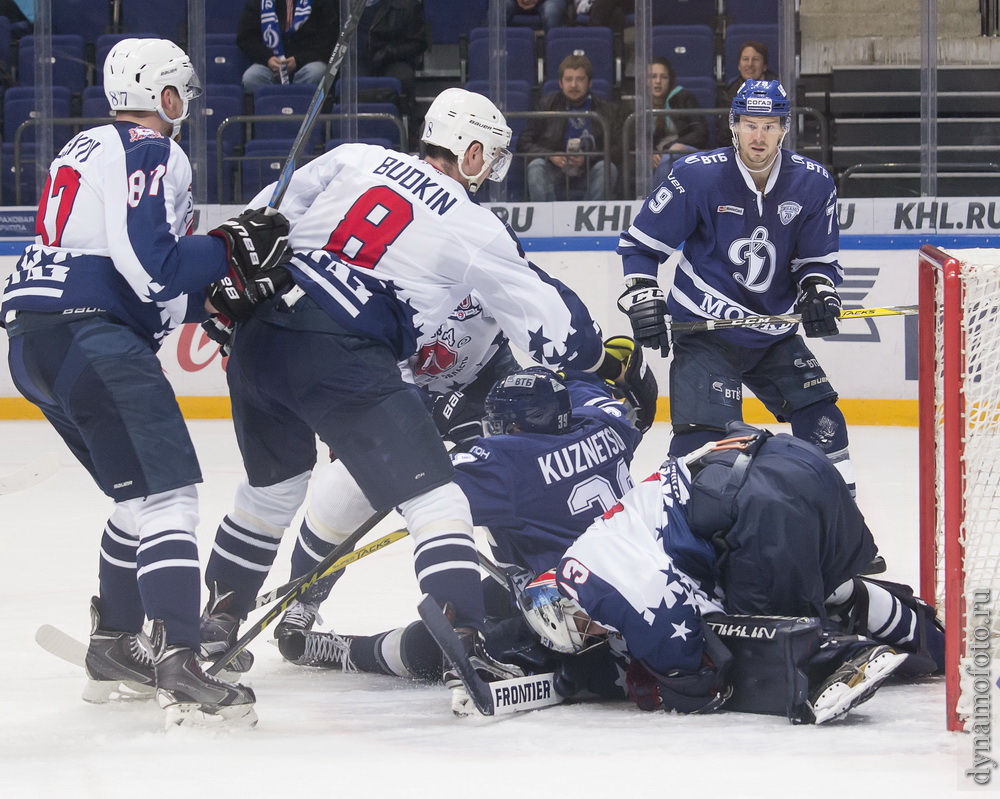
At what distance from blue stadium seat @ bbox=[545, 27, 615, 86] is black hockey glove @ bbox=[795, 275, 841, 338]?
386 cm

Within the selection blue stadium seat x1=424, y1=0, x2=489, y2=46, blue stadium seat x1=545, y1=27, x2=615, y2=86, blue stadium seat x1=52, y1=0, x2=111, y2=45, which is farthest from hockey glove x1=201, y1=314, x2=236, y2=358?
blue stadium seat x1=52, y1=0, x2=111, y2=45

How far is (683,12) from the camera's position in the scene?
718cm

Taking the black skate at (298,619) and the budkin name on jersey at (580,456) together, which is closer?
the budkin name on jersey at (580,456)

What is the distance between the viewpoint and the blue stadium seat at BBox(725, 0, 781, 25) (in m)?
7.11

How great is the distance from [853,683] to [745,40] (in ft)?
17.5

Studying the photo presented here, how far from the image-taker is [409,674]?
2871 millimetres

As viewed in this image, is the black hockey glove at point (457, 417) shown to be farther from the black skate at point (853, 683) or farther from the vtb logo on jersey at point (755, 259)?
the black skate at point (853, 683)

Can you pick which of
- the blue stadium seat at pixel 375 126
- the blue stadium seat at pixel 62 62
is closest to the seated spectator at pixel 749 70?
the blue stadium seat at pixel 375 126

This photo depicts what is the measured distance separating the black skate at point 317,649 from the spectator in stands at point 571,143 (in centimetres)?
435

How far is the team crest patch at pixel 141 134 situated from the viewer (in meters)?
2.58

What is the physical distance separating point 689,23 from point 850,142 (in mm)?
971

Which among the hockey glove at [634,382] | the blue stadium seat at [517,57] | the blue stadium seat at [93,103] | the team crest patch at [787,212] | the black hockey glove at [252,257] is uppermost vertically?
the blue stadium seat at [517,57]

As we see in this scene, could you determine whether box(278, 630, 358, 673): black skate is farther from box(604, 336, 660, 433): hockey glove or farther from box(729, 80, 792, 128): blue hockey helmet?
box(729, 80, 792, 128): blue hockey helmet

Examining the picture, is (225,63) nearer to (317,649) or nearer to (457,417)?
(457,417)
